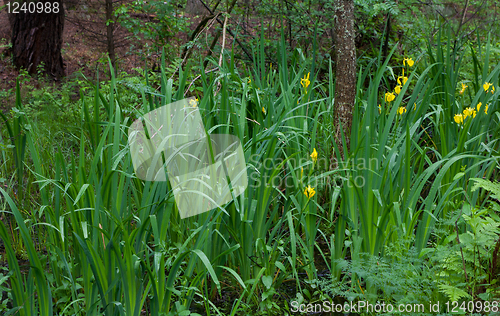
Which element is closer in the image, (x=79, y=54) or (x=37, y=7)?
(x=37, y=7)

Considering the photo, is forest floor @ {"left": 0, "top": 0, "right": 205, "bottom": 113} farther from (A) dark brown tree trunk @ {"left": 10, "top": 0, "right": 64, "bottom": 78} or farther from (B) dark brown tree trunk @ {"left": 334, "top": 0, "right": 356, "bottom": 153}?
(B) dark brown tree trunk @ {"left": 334, "top": 0, "right": 356, "bottom": 153}

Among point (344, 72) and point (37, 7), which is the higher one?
point (37, 7)

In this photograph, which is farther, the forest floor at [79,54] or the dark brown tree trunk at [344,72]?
the forest floor at [79,54]

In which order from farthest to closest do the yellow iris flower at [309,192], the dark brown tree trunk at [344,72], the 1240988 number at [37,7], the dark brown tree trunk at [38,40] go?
1. the dark brown tree trunk at [38,40]
2. the 1240988 number at [37,7]
3. the dark brown tree trunk at [344,72]
4. the yellow iris flower at [309,192]

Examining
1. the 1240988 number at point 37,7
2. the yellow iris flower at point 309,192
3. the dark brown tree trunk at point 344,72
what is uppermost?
the 1240988 number at point 37,7

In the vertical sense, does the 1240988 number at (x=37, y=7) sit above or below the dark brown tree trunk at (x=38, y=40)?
above

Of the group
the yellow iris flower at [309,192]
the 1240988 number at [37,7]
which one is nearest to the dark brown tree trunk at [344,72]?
the yellow iris flower at [309,192]

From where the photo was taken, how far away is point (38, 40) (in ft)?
23.4

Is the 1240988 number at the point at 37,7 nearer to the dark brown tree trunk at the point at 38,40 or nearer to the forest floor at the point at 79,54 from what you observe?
the dark brown tree trunk at the point at 38,40

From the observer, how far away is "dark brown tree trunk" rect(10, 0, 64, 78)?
7.02 metres

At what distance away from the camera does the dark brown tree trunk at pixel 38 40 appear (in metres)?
7.02

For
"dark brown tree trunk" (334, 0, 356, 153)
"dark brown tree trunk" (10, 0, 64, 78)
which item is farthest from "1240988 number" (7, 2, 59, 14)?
"dark brown tree trunk" (334, 0, 356, 153)

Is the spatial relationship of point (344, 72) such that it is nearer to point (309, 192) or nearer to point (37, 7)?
point (309, 192)

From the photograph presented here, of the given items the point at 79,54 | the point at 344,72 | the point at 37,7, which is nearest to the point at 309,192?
the point at 344,72
